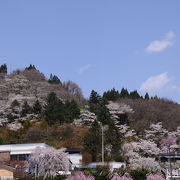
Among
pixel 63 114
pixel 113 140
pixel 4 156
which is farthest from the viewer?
pixel 63 114

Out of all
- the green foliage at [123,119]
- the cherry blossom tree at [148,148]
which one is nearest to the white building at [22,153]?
the cherry blossom tree at [148,148]

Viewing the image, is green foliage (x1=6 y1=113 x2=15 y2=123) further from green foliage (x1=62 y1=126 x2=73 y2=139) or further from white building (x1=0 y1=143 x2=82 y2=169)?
white building (x1=0 y1=143 x2=82 y2=169)

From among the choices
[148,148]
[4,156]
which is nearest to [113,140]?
[148,148]

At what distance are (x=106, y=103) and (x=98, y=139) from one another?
30.7 m

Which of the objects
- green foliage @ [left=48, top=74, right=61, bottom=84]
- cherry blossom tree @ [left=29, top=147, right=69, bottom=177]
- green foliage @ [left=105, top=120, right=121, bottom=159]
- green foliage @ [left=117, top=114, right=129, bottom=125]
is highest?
green foliage @ [left=48, top=74, right=61, bottom=84]

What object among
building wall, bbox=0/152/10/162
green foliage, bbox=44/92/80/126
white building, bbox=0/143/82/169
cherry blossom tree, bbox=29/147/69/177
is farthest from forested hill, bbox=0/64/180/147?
cherry blossom tree, bbox=29/147/69/177

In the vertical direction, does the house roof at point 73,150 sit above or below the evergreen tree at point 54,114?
below

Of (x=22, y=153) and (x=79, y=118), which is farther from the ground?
(x=79, y=118)

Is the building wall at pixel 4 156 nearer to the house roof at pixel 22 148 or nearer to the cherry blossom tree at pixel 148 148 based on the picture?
the house roof at pixel 22 148

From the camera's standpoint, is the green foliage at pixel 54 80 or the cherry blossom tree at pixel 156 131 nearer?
the cherry blossom tree at pixel 156 131

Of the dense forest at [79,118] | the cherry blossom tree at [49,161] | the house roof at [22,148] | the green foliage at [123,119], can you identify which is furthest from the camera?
the green foliage at [123,119]

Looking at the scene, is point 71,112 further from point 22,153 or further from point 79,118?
point 22,153

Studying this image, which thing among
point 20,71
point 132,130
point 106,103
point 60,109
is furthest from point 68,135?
point 20,71

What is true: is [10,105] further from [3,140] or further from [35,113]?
[3,140]
